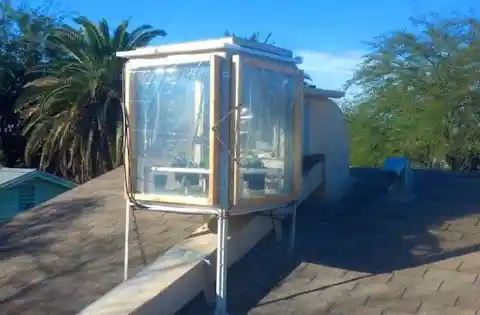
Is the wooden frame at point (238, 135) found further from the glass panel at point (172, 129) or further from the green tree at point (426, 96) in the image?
the green tree at point (426, 96)

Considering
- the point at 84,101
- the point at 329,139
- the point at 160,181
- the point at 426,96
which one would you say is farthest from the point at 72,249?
the point at 426,96

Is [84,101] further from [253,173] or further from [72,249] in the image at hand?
[253,173]

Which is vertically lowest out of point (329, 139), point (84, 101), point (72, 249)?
point (72, 249)

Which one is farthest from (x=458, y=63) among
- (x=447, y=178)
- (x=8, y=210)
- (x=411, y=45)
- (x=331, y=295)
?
(x=331, y=295)

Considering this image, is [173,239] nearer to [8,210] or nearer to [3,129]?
[8,210]

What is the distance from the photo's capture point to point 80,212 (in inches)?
375

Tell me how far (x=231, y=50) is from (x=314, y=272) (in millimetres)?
2408

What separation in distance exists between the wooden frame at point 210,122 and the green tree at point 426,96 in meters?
17.5

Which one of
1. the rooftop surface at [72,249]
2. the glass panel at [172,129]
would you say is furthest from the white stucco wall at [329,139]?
the glass panel at [172,129]

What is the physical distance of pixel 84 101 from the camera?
19.5m

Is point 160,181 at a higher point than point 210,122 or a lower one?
lower

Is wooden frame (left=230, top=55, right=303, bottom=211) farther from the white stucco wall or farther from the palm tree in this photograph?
the palm tree

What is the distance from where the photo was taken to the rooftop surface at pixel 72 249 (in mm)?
6668

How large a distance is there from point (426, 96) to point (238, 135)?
1797 centimetres
